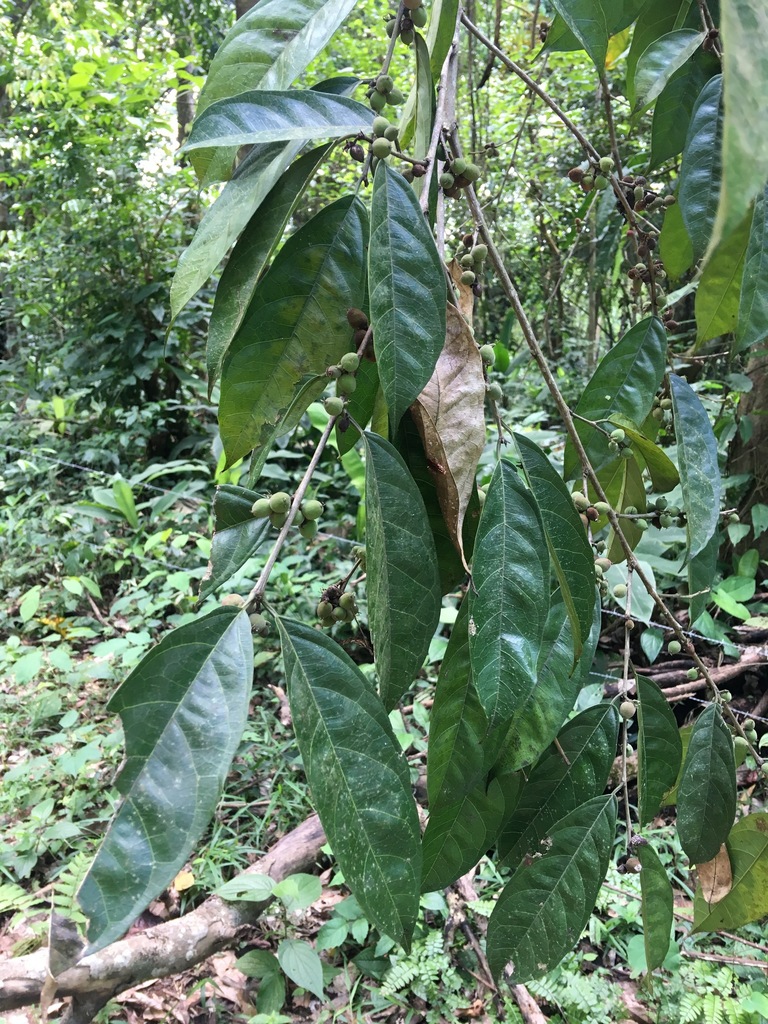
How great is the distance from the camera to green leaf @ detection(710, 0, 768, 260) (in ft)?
0.48

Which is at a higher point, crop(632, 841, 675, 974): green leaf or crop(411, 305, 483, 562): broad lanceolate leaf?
crop(411, 305, 483, 562): broad lanceolate leaf

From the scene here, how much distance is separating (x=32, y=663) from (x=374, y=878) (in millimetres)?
1701

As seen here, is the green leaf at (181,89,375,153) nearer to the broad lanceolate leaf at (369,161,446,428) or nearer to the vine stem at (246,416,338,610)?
the broad lanceolate leaf at (369,161,446,428)

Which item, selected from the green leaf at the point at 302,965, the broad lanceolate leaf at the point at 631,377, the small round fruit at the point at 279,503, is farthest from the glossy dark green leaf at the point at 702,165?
the green leaf at the point at 302,965

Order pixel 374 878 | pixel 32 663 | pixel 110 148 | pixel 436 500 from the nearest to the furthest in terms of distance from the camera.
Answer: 1. pixel 374 878
2. pixel 436 500
3. pixel 32 663
4. pixel 110 148

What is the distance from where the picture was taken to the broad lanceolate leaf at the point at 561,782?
1.65 feet

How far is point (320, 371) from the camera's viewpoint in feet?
1.54

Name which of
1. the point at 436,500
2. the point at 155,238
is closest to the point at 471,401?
the point at 436,500

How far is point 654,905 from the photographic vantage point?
52 centimetres

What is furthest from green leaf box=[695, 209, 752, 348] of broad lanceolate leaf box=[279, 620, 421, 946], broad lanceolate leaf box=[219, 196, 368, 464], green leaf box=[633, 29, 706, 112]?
broad lanceolate leaf box=[279, 620, 421, 946]

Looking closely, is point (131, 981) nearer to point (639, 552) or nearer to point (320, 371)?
point (320, 371)

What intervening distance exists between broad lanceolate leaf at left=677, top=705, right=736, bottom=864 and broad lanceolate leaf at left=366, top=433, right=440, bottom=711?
11.6 inches

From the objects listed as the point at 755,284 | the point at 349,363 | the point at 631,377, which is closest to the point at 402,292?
the point at 349,363

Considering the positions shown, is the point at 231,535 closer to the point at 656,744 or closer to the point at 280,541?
the point at 280,541
